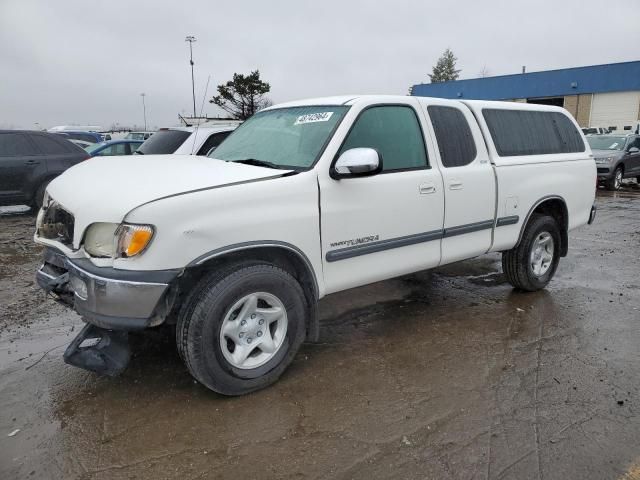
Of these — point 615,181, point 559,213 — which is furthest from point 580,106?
point 559,213

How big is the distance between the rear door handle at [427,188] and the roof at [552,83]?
3556 centimetres

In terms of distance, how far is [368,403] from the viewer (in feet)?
10.2

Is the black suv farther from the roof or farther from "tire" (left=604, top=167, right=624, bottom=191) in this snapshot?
the roof

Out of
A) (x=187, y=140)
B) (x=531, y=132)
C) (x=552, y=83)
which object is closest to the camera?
(x=531, y=132)

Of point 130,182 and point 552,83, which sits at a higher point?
point 552,83

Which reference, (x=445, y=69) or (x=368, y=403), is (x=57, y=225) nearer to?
(x=368, y=403)

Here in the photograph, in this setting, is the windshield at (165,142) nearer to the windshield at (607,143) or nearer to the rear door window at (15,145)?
the rear door window at (15,145)

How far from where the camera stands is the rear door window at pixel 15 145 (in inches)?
367

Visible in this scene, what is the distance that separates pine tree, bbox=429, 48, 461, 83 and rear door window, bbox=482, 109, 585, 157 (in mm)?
80604

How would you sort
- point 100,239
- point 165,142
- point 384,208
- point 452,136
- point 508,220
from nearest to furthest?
point 100,239
point 384,208
point 452,136
point 508,220
point 165,142

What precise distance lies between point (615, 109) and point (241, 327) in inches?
1500

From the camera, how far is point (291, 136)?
383 centimetres

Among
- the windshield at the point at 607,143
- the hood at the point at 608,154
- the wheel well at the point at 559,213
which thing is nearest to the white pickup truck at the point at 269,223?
the wheel well at the point at 559,213

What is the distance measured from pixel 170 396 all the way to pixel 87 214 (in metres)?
1.24
